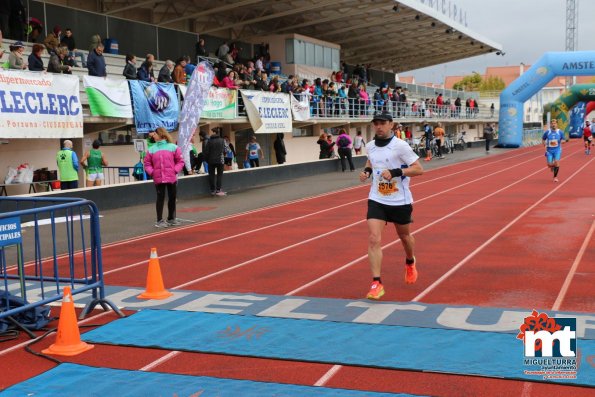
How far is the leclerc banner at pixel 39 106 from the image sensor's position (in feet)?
48.6

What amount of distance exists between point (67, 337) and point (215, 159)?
1366 centimetres

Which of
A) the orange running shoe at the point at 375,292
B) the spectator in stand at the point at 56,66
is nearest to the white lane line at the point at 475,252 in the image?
the orange running shoe at the point at 375,292

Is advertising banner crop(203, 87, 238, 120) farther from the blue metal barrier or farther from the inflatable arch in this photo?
the inflatable arch

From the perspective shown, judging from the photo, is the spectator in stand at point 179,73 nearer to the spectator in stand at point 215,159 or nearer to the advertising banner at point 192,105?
the advertising banner at point 192,105

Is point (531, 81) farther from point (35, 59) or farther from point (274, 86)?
point (35, 59)

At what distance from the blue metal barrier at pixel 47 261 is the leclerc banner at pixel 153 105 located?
6149mm

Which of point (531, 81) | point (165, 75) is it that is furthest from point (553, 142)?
point (531, 81)

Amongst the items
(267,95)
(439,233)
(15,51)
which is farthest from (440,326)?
(267,95)

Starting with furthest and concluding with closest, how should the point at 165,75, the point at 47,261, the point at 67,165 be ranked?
the point at 165,75, the point at 67,165, the point at 47,261

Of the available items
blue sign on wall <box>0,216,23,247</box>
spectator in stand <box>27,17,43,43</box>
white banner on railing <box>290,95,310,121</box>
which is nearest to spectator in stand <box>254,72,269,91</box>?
white banner on railing <box>290,95,310,121</box>

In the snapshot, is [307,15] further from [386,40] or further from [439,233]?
[439,233]

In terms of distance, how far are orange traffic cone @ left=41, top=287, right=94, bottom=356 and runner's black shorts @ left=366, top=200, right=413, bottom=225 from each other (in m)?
3.22

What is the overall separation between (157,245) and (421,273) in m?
4.92

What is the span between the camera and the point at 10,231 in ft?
20.5
